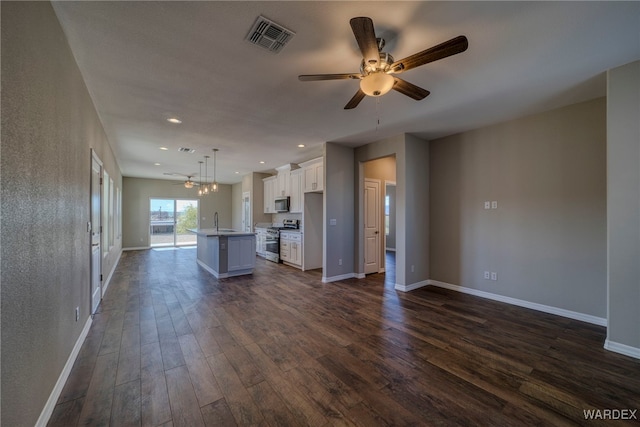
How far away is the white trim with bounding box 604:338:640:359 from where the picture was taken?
2.38 m

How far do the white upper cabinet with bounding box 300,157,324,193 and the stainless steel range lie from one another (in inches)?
53.7

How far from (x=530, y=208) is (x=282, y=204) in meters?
5.49

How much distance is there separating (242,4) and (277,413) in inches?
110

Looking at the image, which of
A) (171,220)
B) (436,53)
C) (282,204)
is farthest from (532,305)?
(171,220)

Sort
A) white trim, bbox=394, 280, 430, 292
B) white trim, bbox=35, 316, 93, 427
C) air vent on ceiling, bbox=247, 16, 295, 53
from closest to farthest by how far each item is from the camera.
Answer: white trim, bbox=35, 316, 93, 427
air vent on ceiling, bbox=247, 16, 295, 53
white trim, bbox=394, 280, 430, 292

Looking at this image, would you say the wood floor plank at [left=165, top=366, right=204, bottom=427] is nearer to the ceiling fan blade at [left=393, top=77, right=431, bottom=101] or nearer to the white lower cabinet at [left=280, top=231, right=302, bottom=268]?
the ceiling fan blade at [left=393, top=77, right=431, bottom=101]

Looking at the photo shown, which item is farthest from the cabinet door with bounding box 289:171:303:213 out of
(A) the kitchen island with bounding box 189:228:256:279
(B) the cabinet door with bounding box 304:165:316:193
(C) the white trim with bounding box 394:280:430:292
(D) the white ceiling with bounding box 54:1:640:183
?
(C) the white trim with bounding box 394:280:430:292

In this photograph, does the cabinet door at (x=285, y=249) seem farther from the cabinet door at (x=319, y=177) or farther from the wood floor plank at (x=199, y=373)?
the wood floor plank at (x=199, y=373)

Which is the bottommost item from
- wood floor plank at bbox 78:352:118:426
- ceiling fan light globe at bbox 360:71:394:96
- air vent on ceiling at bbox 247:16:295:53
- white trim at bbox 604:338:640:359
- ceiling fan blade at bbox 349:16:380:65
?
wood floor plank at bbox 78:352:118:426

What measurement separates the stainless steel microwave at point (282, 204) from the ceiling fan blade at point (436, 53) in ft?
18.0

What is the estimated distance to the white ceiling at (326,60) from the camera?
1.77m

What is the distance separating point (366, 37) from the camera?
163 centimetres

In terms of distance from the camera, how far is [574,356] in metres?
2.43

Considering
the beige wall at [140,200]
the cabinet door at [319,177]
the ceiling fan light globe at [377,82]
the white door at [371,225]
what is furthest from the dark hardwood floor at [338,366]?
the beige wall at [140,200]
